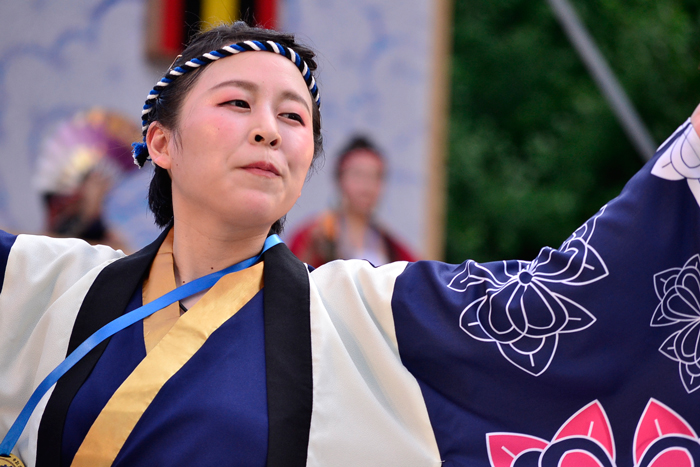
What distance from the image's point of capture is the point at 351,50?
401cm

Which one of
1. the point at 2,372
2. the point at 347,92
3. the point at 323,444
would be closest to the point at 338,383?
the point at 323,444

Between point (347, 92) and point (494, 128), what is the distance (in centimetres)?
446

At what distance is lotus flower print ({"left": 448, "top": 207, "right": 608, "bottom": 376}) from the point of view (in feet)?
3.85

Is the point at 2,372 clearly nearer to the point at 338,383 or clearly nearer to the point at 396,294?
the point at 338,383

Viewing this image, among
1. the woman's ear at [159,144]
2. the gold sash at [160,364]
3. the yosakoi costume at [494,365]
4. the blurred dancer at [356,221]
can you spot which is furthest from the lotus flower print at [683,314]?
the blurred dancer at [356,221]

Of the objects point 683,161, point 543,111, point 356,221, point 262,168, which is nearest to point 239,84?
point 262,168

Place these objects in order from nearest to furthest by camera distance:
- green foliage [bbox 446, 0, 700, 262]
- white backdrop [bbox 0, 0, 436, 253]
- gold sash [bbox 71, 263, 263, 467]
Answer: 1. gold sash [bbox 71, 263, 263, 467]
2. white backdrop [bbox 0, 0, 436, 253]
3. green foliage [bbox 446, 0, 700, 262]

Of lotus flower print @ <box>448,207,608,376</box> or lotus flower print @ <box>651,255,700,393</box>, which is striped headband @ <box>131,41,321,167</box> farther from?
lotus flower print @ <box>651,255,700,393</box>

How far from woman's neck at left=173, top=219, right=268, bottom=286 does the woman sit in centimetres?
7

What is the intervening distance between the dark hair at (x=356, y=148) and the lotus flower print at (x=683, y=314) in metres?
2.87

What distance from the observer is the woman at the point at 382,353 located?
3.70 feet

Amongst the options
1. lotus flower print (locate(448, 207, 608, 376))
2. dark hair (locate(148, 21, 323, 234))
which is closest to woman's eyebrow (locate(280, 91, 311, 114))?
dark hair (locate(148, 21, 323, 234))

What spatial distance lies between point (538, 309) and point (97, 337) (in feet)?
2.40

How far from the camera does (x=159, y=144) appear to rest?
1.35m
